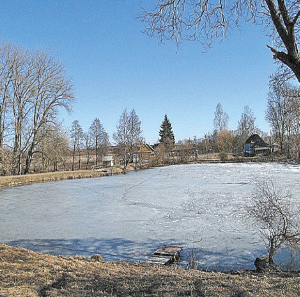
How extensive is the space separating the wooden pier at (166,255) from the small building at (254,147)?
36280 millimetres

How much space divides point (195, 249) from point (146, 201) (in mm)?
5608

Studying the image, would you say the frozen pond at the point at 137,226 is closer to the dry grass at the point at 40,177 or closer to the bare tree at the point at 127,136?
the dry grass at the point at 40,177

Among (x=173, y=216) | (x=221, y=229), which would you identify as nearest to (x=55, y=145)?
(x=173, y=216)

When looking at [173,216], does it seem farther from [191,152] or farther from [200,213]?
[191,152]

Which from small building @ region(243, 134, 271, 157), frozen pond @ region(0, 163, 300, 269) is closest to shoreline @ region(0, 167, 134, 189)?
frozen pond @ region(0, 163, 300, 269)

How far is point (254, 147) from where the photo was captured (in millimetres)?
39812

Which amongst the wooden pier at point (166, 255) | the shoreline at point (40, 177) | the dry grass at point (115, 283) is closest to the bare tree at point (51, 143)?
the shoreline at point (40, 177)

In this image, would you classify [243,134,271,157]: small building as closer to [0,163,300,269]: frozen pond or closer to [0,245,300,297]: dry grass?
[0,163,300,269]: frozen pond

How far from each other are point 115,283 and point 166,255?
220 centimetres

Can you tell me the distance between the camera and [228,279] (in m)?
3.33

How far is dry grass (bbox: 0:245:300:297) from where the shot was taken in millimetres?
2717

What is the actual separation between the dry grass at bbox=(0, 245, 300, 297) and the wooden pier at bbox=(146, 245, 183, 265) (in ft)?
3.02

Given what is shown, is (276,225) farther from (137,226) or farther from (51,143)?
(51,143)

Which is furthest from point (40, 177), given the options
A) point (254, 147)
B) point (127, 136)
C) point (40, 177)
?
point (254, 147)
